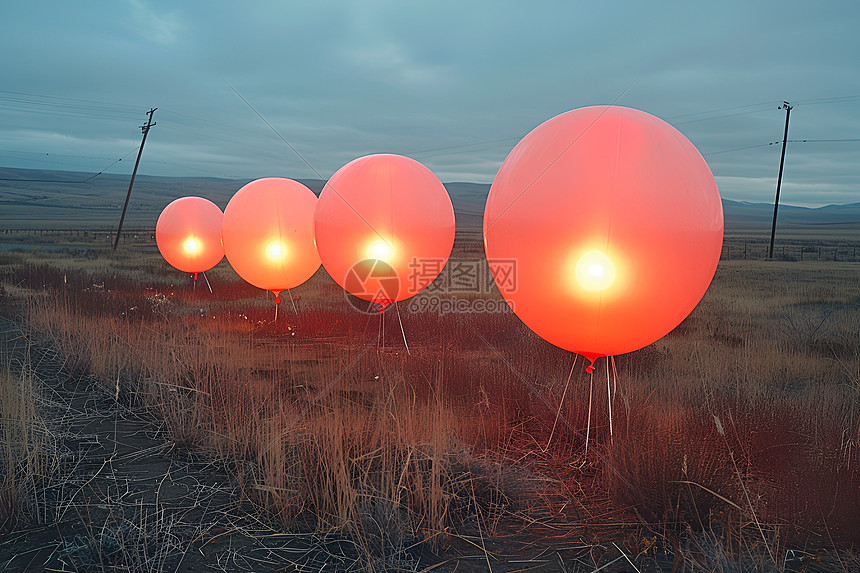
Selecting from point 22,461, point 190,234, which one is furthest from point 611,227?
point 190,234

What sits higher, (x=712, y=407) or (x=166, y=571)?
(x=712, y=407)

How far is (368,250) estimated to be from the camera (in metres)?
6.33

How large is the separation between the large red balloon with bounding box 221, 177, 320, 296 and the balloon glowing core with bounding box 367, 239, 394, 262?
8.81 ft

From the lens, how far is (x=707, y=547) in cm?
268

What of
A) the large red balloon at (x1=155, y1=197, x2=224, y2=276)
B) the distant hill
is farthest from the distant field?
the large red balloon at (x1=155, y1=197, x2=224, y2=276)

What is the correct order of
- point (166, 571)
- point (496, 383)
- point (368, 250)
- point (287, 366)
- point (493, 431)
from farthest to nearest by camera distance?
point (287, 366)
point (368, 250)
point (496, 383)
point (493, 431)
point (166, 571)

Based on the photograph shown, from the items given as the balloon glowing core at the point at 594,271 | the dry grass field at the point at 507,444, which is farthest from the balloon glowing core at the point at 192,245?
the balloon glowing core at the point at 594,271

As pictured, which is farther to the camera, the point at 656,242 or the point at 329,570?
the point at 656,242

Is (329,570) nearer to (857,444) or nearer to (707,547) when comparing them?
(707,547)

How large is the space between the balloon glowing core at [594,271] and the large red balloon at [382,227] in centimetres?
337

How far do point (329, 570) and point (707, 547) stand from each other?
1.81m

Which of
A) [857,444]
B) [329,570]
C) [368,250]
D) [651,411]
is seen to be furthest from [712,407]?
[368,250]

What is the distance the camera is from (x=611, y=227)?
3.09 m

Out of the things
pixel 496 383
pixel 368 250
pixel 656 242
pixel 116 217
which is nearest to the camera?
pixel 656 242
